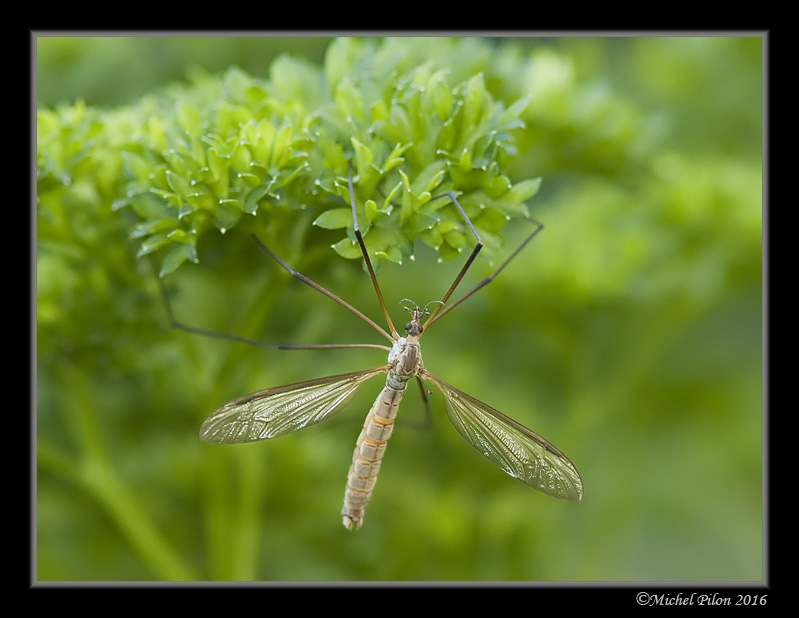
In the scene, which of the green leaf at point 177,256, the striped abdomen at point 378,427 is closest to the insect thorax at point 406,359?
the striped abdomen at point 378,427

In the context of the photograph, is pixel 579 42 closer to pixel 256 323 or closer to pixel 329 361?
pixel 329 361

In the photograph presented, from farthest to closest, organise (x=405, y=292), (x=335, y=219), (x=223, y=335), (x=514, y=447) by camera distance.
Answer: (x=405, y=292)
(x=223, y=335)
(x=514, y=447)
(x=335, y=219)

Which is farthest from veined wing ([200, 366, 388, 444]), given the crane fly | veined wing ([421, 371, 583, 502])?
veined wing ([421, 371, 583, 502])

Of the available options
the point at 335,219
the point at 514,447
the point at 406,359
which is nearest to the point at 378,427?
the point at 406,359

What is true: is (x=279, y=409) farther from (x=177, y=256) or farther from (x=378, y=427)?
(x=177, y=256)

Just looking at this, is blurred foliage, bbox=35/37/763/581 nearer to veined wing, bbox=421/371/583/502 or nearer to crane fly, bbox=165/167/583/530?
crane fly, bbox=165/167/583/530

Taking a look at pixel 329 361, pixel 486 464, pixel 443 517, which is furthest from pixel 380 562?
pixel 329 361

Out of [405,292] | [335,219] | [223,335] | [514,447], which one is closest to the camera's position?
[335,219]
